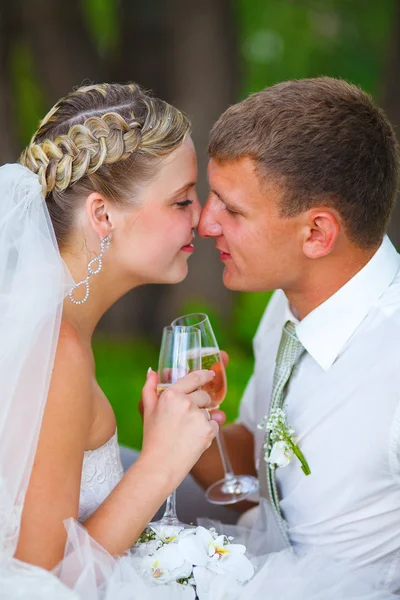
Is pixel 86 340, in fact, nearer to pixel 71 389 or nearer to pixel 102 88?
pixel 71 389

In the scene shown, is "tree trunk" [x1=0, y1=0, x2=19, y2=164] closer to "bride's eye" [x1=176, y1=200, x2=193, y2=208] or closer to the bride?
the bride

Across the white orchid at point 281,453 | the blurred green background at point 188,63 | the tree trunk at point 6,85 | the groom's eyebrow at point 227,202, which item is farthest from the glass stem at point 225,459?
the tree trunk at point 6,85

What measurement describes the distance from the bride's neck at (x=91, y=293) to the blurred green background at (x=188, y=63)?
3671mm

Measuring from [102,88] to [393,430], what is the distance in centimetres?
161

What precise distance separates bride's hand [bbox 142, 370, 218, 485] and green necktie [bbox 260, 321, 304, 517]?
1.65 feet

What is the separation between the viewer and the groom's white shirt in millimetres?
2646

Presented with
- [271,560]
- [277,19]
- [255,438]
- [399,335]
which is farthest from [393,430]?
[277,19]

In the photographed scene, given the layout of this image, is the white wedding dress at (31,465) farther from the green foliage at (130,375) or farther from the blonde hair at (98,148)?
the green foliage at (130,375)

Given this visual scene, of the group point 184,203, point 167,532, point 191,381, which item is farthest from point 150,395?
point 184,203

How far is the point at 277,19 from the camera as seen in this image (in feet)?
24.8

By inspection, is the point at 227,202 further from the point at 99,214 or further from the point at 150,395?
the point at 150,395

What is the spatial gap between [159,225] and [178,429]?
2.56 feet

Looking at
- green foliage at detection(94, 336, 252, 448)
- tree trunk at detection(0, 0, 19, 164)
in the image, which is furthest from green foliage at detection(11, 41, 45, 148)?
green foliage at detection(94, 336, 252, 448)

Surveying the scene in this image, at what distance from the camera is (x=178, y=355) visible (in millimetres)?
2625
